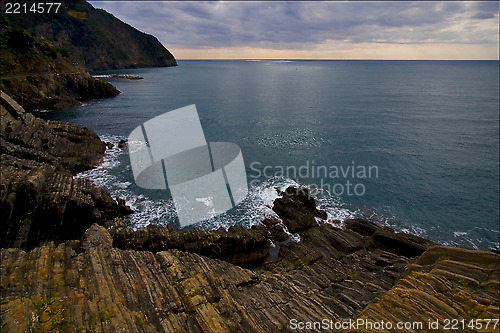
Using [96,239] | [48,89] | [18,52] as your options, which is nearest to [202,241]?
[96,239]

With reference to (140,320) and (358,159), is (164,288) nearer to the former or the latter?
(140,320)

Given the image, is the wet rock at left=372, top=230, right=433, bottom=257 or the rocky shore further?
the wet rock at left=372, top=230, right=433, bottom=257

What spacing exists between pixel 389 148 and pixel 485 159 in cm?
1433

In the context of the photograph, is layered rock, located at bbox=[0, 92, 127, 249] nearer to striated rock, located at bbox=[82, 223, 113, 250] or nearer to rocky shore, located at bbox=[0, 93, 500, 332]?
rocky shore, located at bbox=[0, 93, 500, 332]

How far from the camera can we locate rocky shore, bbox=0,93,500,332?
408 inches

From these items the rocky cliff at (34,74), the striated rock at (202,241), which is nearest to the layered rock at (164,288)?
the striated rock at (202,241)

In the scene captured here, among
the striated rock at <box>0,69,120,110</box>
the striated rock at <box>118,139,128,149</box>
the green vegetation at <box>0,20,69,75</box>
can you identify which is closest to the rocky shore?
the striated rock at <box>118,139,128,149</box>

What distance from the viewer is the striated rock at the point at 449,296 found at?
9341 millimetres

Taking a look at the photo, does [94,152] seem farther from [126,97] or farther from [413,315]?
[126,97]

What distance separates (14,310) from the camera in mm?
9812

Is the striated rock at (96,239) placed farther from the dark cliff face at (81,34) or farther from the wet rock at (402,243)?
the dark cliff face at (81,34)

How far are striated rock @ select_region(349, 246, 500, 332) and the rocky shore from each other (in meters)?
0.04

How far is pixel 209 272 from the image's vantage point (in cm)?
1511

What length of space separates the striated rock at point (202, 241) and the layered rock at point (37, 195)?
4.02 metres
